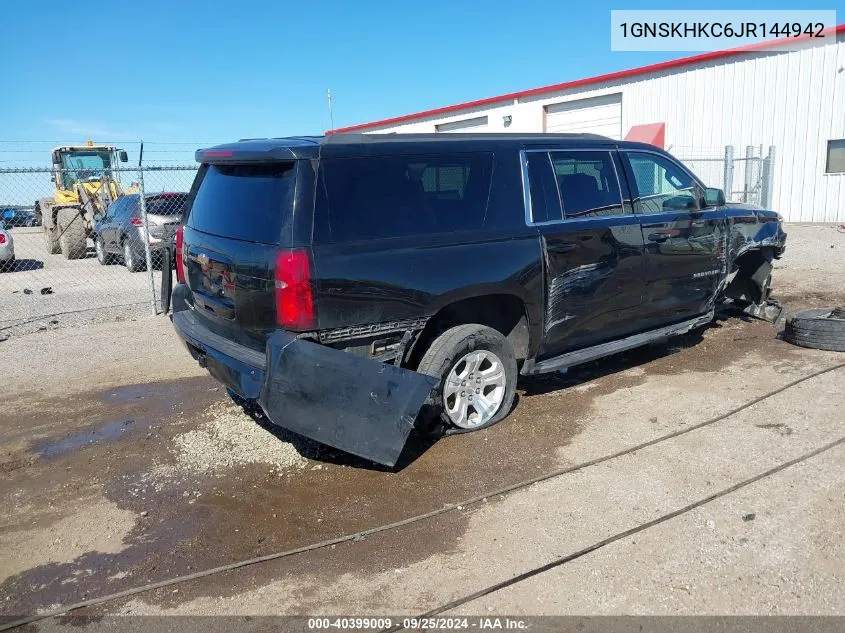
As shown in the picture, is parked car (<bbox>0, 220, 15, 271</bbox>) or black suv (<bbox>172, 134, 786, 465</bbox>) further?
parked car (<bbox>0, 220, 15, 271</bbox>)

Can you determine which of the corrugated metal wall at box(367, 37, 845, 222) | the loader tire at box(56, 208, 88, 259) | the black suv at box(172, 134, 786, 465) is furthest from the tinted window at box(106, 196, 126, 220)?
the corrugated metal wall at box(367, 37, 845, 222)

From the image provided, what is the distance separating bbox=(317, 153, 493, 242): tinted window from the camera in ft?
13.3

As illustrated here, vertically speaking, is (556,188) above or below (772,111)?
below

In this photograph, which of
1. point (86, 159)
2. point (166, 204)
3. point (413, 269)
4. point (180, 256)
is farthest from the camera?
point (86, 159)

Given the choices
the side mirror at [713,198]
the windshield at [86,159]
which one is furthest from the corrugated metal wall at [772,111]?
the windshield at [86,159]

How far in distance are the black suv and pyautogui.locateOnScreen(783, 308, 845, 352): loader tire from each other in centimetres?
157

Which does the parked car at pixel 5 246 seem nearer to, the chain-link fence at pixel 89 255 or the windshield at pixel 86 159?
the chain-link fence at pixel 89 255

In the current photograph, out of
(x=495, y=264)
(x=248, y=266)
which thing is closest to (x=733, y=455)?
(x=495, y=264)

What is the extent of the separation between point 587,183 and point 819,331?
9.56ft

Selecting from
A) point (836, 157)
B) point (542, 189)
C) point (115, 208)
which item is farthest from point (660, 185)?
point (836, 157)

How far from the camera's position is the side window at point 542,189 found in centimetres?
491

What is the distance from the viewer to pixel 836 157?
1848 centimetres

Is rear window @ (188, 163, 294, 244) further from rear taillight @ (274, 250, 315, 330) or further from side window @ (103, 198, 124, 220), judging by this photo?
side window @ (103, 198, 124, 220)

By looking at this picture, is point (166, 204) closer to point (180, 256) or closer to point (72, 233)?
point (72, 233)
